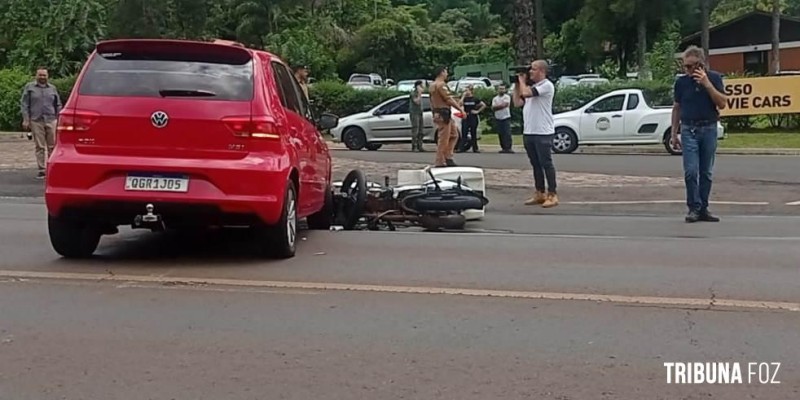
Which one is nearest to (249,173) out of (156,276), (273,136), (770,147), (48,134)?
(273,136)

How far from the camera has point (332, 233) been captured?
10.6m

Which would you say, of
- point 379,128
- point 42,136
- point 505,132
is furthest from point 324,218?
point 379,128

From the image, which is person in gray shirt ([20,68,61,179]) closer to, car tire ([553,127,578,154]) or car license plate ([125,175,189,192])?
car license plate ([125,175,189,192])

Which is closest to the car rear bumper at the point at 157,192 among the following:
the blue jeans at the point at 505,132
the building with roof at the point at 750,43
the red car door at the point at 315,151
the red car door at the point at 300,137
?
the red car door at the point at 300,137

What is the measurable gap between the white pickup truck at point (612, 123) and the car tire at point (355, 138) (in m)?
5.00

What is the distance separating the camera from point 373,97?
108ft

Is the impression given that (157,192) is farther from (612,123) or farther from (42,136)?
(612,123)

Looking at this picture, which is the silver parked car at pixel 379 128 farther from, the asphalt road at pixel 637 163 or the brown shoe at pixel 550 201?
the brown shoe at pixel 550 201

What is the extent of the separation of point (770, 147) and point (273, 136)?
63.7ft

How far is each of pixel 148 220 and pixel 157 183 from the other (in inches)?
11.2

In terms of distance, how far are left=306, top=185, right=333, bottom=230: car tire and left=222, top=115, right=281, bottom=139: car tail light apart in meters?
2.76

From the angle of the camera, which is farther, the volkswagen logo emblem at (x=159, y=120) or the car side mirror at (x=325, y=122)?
the car side mirror at (x=325, y=122)

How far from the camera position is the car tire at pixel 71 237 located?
8508 mm

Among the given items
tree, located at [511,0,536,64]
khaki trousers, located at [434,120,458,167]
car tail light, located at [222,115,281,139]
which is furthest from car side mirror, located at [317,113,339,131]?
tree, located at [511,0,536,64]
